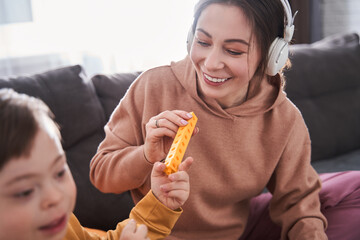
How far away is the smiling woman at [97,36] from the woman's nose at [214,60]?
136 centimetres

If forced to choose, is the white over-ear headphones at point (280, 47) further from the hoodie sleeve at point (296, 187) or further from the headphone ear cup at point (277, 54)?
the hoodie sleeve at point (296, 187)

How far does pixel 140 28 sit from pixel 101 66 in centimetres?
30

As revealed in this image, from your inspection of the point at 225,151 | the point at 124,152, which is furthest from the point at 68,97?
the point at 225,151

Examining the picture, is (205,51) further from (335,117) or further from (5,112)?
(335,117)

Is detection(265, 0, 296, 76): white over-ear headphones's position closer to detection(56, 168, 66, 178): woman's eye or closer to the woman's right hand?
the woman's right hand

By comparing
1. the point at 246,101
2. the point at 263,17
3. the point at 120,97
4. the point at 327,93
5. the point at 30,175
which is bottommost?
the point at 327,93

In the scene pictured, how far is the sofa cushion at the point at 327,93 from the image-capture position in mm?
2254

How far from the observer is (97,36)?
2.48 metres

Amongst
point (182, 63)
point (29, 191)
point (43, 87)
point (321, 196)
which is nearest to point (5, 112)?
point (29, 191)

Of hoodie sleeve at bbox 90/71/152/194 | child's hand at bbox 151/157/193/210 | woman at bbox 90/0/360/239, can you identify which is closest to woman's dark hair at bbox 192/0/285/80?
woman at bbox 90/0/360/239

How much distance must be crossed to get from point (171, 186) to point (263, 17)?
496 mm

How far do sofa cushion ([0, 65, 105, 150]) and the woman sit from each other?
1.18 feet

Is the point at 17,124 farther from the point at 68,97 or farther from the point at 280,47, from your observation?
the point at 68,97

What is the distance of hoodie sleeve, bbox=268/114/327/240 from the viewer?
4.47 ft
